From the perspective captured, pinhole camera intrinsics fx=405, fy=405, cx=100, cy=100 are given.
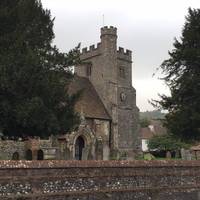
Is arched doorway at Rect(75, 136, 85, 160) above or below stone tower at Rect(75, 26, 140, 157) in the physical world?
below

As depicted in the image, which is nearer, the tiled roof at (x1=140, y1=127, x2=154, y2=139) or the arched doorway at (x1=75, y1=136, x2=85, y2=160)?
the arched doorway at (x1=75, y1=136, x2=85, y2=160)

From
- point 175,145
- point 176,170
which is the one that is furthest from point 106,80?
point 176,170

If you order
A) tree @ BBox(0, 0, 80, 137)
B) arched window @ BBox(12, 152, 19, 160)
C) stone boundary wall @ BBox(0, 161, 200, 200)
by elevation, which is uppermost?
tree @ BBox(0, 0, 80, 137)

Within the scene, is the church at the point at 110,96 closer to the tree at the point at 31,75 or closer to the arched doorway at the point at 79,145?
the arched doorway at the point at 79,145

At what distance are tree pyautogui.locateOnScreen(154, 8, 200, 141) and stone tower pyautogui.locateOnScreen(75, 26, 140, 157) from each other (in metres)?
17.8

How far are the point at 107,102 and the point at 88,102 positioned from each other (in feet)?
7.94

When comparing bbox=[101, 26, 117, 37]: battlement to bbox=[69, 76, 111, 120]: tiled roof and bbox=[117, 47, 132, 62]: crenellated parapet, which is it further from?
bbox=[69, 76, 111, 120]: tiled roof

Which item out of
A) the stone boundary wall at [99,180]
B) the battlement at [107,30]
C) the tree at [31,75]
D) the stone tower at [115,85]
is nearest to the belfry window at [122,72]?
the stone tower at [115,85]

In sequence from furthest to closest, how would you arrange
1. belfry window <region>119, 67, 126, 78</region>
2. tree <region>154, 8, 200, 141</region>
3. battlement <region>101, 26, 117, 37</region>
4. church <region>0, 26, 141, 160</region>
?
1. belfry window <region>119, 67, 126, 78</region>
2. battlement <region>101, 26, 117, 37</region>
3. church <region>0, 26, 141, 160</region>
4. tree <region>154, 8, 200, 141</region>

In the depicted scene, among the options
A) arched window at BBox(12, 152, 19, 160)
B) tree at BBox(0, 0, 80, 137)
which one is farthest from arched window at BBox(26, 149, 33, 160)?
tree at BBox(0, 0, 80, 137)

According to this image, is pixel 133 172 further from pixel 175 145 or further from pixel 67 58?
pixel 175 145

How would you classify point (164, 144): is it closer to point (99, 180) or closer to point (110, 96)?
point (110, 96)

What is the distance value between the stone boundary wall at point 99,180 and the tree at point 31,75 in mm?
5475

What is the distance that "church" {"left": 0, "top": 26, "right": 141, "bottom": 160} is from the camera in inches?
1596
